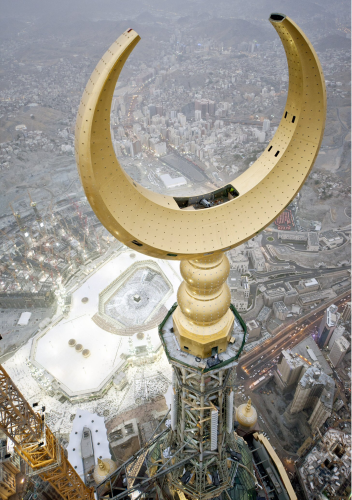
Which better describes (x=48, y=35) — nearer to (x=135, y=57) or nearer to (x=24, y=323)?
(x=135, y=57)

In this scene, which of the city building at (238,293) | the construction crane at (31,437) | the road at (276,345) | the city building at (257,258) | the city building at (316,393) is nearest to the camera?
the construction crane at (31,437)

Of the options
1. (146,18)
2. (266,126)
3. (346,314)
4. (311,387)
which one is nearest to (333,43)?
(266,126)

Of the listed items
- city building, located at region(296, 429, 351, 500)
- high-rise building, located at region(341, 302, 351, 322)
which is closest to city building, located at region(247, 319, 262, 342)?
high-rise building, located at region(341, 302, 351, 322)

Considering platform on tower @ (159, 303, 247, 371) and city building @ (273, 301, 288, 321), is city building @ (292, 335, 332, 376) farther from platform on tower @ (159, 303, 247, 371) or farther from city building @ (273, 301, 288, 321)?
platform on tower @ (159, 303, 247, 371)

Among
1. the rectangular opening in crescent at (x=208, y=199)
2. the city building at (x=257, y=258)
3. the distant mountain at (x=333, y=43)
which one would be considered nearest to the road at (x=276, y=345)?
the city building at (x=257, y=258)

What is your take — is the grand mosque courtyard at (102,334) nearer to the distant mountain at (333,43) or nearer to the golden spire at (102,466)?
the golden spire at (102,466)

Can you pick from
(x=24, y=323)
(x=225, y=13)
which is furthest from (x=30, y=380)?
(x=225, y=13)
